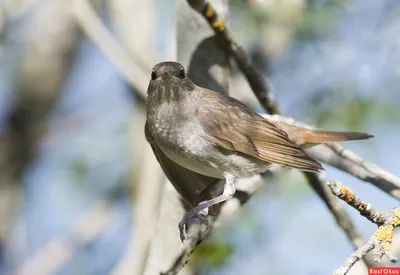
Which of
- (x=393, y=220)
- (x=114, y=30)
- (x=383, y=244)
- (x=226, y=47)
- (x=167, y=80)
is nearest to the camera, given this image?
(x=383, y=244)

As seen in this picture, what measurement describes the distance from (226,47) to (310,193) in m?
2.21

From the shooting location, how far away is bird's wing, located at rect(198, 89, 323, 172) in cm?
437

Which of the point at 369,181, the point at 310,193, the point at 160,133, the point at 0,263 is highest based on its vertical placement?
the point at 160,133

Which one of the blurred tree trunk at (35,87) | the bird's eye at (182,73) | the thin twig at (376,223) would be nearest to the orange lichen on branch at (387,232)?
the thin twig at (376,223)

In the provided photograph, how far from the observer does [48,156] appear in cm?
825

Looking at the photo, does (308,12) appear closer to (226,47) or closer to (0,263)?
(226,47)

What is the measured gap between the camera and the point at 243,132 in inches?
178

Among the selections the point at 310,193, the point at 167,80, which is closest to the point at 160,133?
the point at 167,80

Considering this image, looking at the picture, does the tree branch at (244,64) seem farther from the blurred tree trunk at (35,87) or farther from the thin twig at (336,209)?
the blurred tree trunk at (35,87)

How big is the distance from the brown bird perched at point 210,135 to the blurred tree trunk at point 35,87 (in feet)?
10.3

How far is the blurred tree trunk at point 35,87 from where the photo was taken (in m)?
7.23

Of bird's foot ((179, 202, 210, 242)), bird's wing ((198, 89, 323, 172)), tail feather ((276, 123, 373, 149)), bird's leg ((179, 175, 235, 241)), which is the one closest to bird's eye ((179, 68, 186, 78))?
bird's wing ((198, 89, 323, 172))

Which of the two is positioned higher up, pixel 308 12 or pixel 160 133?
pixel 160 133

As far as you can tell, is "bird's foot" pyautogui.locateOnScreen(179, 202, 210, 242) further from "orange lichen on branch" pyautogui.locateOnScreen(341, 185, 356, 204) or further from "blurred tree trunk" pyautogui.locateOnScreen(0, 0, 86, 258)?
"blurred tree trunk" pyautogui.locateOnScreen(0, 0, 86, 258)
